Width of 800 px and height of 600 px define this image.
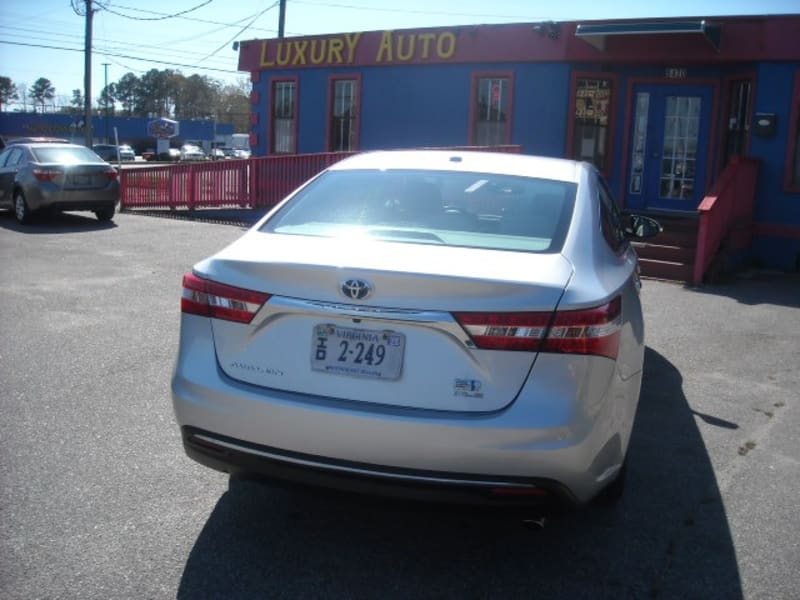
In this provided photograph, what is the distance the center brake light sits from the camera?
10.0 ft

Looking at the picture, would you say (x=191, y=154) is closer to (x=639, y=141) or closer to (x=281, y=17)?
(x=281, y=17)

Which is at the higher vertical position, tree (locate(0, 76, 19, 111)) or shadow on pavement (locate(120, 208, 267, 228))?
tree (locate(0, 76, 19, 111))

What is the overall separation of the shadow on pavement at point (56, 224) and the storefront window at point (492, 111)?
7147 millimetres

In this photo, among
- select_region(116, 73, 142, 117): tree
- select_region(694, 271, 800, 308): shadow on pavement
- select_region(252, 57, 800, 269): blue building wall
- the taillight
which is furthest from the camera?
select_region(116, 73, 142, 117): tree

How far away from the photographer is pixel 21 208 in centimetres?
1572

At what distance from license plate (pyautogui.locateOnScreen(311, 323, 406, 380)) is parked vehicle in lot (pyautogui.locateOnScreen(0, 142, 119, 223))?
44.6ft

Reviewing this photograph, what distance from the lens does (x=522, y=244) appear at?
3.65 metres

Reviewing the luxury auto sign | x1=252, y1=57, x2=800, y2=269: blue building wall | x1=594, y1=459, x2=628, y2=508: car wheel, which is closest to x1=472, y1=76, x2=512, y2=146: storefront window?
x1=252, y1=57, x2=800, y2=269: blue building wall

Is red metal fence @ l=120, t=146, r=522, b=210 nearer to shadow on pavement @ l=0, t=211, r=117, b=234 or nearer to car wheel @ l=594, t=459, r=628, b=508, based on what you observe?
shadow on pavement @ l=0, t=211, r=117, b=234

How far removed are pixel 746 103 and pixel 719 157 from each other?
0.97 metres

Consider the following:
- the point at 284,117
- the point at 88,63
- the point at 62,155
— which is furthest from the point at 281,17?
the point at 62,155

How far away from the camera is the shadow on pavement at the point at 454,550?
332 centimetres

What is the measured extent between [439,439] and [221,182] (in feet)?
51.2

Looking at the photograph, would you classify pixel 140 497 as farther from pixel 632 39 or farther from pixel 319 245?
pixel 632 39
